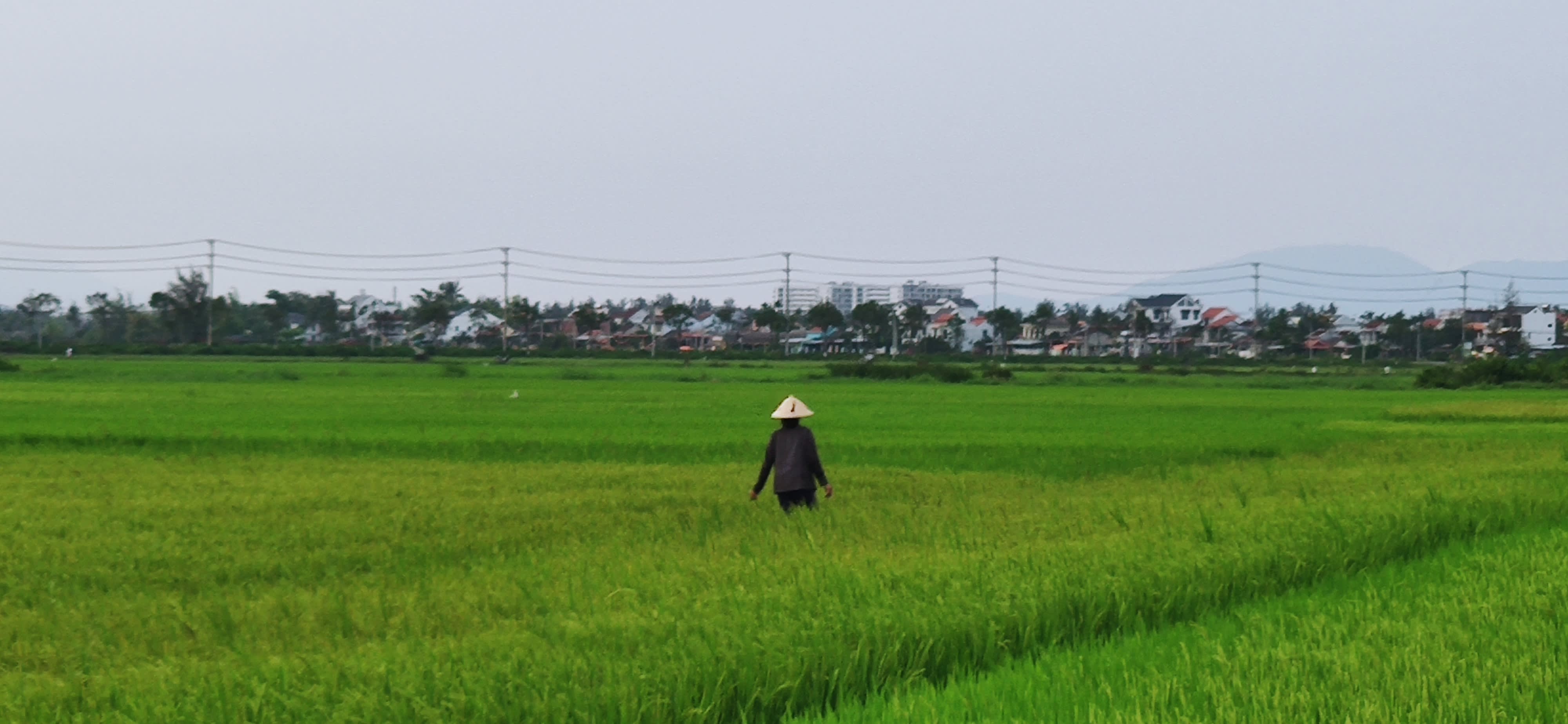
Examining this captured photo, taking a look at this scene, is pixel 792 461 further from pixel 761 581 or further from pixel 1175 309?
pixel 1175 309

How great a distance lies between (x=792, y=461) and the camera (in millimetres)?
10570

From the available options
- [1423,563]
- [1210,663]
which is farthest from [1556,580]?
[1210,663]

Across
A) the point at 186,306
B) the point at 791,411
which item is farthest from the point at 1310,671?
the point at 186,306

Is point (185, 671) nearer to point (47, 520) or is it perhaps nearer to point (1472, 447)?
point (47, 520)

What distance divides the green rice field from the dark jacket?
1.33 feet

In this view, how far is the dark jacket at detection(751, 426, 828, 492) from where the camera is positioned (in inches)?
414

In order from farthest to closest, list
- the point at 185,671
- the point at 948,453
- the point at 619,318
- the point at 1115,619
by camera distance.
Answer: the point at 619,318
the point at 948,453
the point at 1115,619
the point at 185,671

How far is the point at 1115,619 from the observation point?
677 centimetres

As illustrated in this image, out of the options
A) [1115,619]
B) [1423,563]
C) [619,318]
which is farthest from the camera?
[619,318]

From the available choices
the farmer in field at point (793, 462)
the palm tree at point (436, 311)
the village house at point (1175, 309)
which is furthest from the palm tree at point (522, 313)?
the farmer in field at point (793, 462)

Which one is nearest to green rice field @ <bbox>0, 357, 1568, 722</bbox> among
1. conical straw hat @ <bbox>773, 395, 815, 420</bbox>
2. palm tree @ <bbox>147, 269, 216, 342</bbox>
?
conical straw hat @ <bbox>773, 395, 815, 420</bbox>

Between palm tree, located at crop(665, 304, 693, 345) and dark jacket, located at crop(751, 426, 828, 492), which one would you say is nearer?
dark jacket, located at crop(751, 426, 828, 492)

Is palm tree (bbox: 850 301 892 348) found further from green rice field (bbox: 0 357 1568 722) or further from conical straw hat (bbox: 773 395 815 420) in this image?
conical straw hat (bbox: 773 395 815 420)

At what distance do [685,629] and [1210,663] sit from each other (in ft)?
6.86
